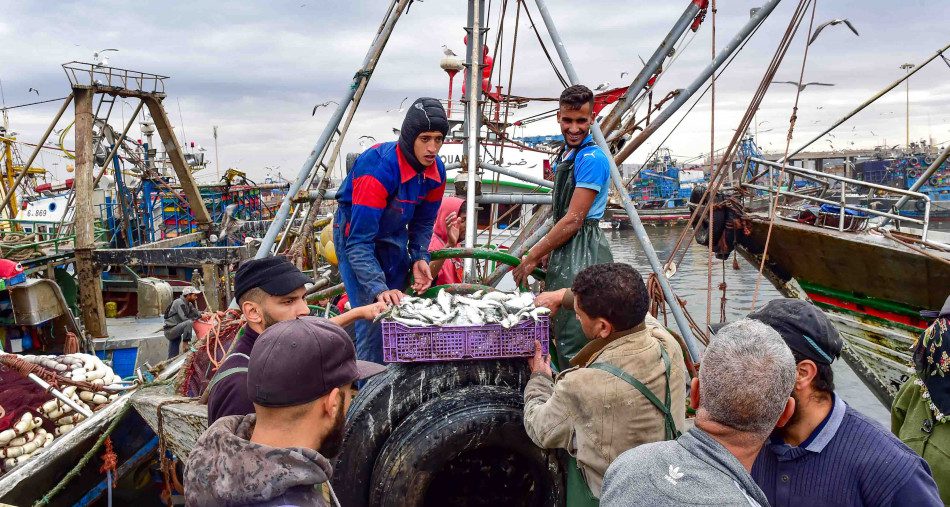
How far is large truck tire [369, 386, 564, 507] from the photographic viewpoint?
3.11m

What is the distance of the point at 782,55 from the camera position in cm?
556

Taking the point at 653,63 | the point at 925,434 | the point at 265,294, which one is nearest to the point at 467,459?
the point at 265,294

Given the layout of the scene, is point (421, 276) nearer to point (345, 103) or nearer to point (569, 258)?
point (569, 258)

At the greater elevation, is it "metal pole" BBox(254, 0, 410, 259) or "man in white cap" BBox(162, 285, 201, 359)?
"metal pole" BBox(254, 0, 410, 259)

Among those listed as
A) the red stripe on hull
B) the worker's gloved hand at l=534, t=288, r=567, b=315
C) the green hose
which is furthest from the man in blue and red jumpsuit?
the red stripe on hull

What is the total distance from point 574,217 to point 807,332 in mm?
1972

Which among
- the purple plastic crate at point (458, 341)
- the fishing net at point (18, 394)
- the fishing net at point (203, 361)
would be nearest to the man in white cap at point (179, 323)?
the fishing net at point (18, 394)

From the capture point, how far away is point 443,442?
10.2 feet

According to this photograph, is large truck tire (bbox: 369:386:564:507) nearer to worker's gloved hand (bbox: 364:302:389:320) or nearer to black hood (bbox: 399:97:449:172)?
worker's gloved hand (bbox: 364:302:389:320)

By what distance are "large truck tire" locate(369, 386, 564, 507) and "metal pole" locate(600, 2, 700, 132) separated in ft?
10.1

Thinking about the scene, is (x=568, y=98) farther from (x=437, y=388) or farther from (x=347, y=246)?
(x=437, y=388)

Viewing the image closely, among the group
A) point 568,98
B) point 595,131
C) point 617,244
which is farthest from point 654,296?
point 617,244

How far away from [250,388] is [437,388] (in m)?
1.66

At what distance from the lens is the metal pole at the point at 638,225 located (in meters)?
4.53
